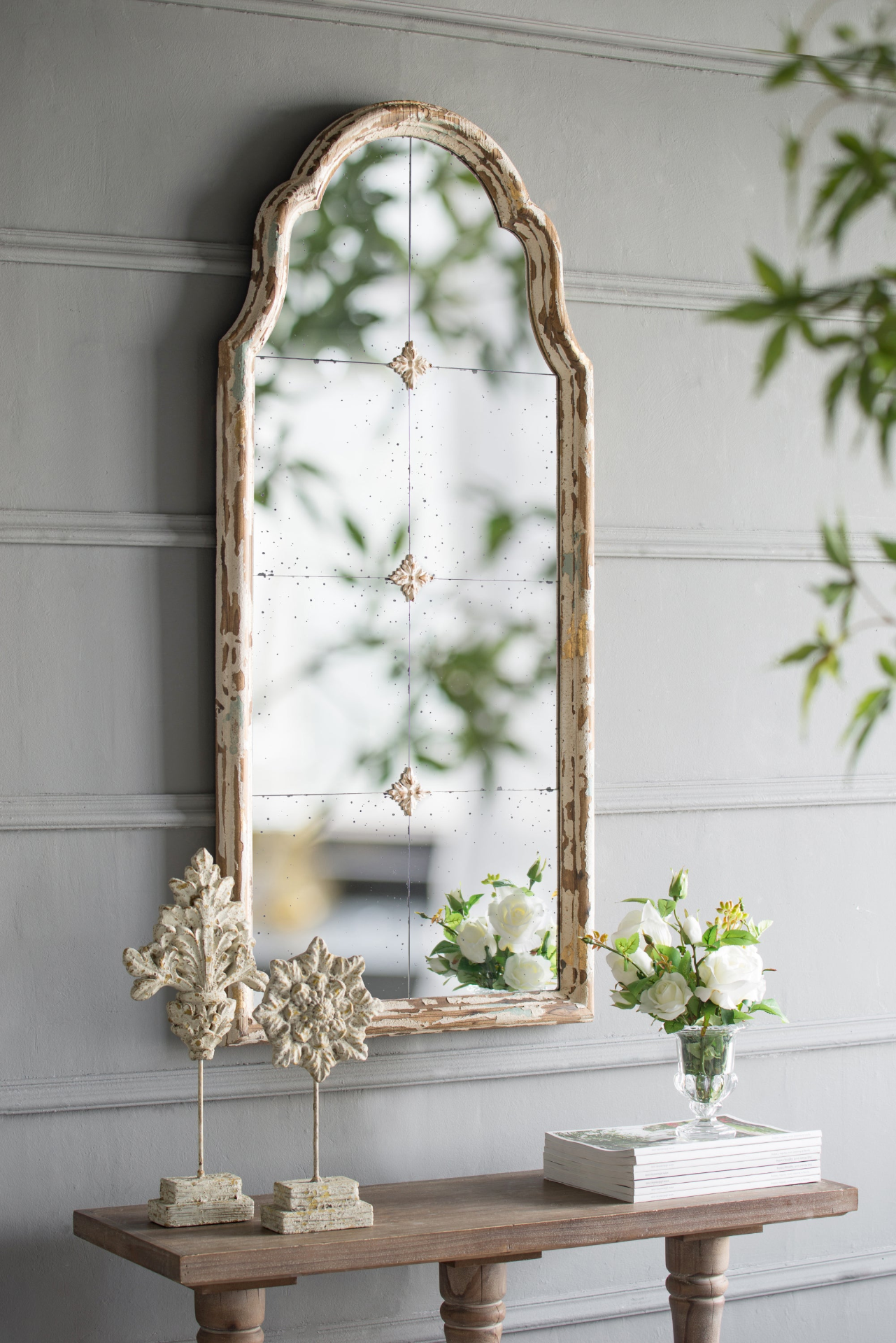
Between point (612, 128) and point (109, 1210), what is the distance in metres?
2.06

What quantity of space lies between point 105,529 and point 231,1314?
119cm

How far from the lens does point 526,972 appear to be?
248 centimetres

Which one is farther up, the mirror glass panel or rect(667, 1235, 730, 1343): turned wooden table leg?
the mirror glass panel

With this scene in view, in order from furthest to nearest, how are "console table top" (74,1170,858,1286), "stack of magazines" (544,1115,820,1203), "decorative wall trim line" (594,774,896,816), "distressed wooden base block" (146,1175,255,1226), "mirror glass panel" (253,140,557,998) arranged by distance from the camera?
1. "decorative wall trim line" (594,774,896,816)
2. "mirror glass panel" (253,140,557,998)
3. "stack of magazines" (544,1115,820,1203)
4. "distressed wooden base block" (146,1175,255,1226)
5. "console table top" (74,1170,858,1286)

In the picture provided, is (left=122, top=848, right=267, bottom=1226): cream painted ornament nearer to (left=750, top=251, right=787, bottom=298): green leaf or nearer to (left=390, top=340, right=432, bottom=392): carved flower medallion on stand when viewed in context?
(left=390, top=340, right=432, bottom=392): carved flower medallion on stand

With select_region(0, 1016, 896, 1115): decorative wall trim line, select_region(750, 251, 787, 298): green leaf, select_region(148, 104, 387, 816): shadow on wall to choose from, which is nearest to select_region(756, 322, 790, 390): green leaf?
select_region(750, 251, 787, 298): green leaf

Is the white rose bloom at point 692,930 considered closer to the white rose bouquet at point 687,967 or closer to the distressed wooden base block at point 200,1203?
the white rose bouquet at point 687,967

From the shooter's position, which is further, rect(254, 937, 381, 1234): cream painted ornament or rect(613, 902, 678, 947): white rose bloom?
rect(613, 902, 678, 947): white rose bloom

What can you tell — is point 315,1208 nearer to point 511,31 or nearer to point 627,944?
point 627,944

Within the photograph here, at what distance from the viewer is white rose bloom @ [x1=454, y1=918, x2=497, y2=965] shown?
2439mm

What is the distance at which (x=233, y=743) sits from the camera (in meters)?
2.30

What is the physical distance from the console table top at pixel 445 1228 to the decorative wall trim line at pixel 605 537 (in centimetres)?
103

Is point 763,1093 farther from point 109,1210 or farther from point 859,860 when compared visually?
point 109,1210

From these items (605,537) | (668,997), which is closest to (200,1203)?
(668,997)
